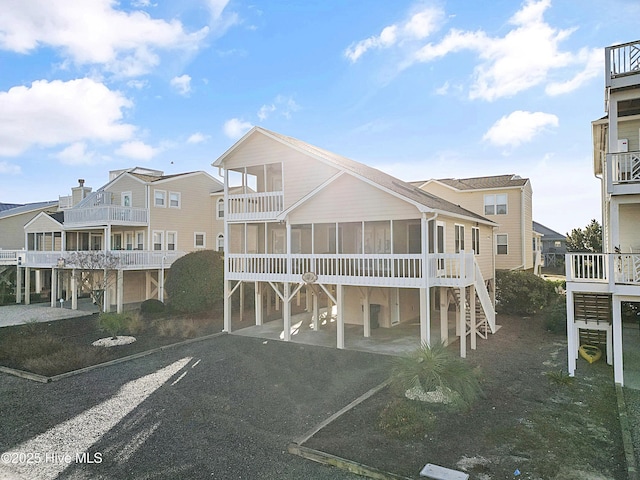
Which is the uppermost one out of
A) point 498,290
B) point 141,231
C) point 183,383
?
point 141,231

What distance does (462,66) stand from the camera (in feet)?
44.8

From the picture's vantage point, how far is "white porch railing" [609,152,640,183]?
402 inches

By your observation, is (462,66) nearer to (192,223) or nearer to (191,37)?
(191,37)

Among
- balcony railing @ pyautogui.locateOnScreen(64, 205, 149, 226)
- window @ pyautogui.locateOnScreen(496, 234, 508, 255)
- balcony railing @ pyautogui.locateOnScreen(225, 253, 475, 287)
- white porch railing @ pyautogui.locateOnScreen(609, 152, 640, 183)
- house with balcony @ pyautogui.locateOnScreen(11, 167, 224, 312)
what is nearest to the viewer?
white porch railing @ pyautogui.locateOnScreen(609, 152, 640, 183)

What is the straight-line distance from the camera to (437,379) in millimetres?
8758

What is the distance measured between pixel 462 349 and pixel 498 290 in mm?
9751

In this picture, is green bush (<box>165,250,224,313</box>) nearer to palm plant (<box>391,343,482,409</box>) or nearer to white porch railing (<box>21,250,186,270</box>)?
white porch railing (<box>21,250,186,270</box>)

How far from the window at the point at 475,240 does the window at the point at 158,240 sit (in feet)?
63.5

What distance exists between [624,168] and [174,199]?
958 inches

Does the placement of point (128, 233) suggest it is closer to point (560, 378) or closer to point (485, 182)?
point (485, 182)

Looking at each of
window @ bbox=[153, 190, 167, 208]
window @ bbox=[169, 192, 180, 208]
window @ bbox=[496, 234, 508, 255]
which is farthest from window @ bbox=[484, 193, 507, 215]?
window @ bbox=[153, 190, 167, 208]

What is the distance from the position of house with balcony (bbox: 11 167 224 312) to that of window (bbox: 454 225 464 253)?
1756 centimetres

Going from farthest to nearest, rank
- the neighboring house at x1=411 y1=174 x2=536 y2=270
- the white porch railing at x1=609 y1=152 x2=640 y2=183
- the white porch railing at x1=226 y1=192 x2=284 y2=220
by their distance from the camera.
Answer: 1. the neighboring house at x1=411 y1=174 x2=536 y2=270
2. the white porch railing at x1=226 y1=192 x2=284 y2=220
3. the white porch railing at x1=609 y1=152 x2=640 y2=183

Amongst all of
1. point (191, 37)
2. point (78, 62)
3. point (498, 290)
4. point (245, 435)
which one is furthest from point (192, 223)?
point (245, 435)
